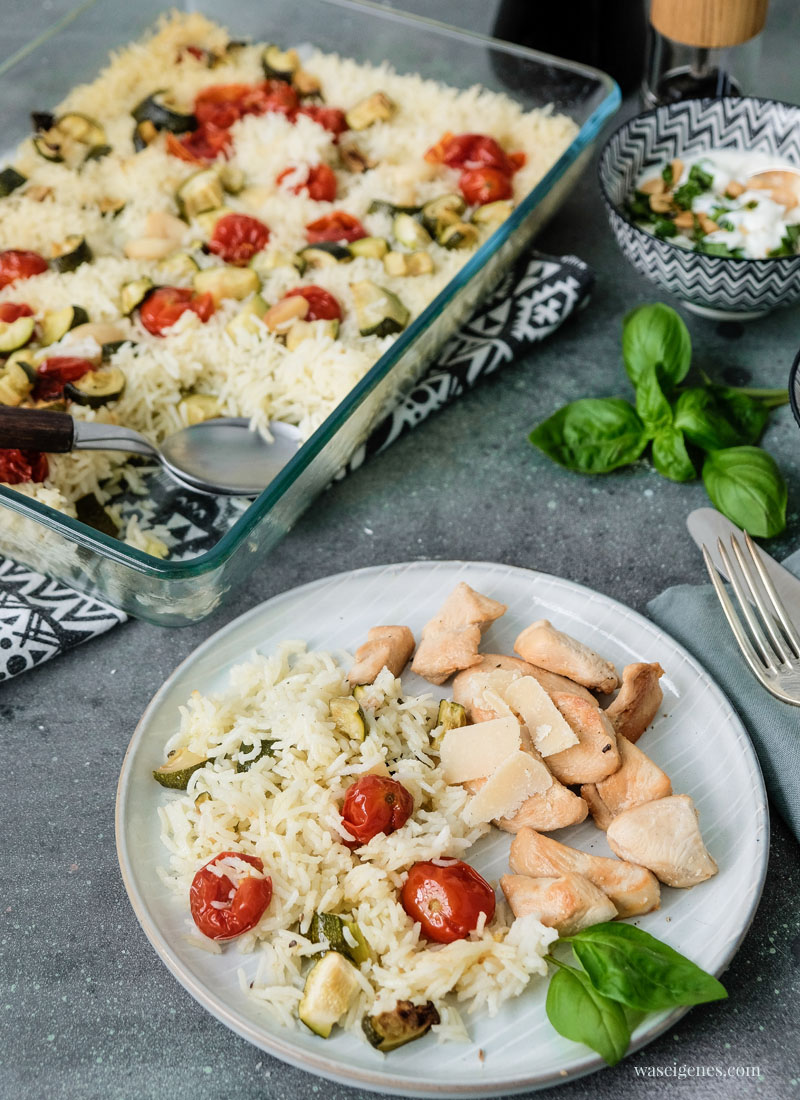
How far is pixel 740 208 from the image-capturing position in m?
2.70

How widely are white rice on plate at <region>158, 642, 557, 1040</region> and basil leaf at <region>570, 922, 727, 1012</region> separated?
7 cm

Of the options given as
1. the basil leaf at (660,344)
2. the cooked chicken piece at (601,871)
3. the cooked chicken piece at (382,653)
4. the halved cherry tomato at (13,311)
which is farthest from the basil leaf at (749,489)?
the halved cherry tomato at (13,311)

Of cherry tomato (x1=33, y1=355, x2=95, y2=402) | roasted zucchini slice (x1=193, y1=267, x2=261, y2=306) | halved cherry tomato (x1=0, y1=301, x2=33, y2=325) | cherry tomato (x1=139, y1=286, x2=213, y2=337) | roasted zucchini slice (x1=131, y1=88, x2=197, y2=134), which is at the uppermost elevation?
roasted zucchini slice (x1=131, y1=88, x2=197, y2=134)

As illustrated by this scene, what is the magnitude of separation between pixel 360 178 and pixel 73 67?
103 cm

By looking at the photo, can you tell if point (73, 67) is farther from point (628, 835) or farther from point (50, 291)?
point (628, 835)

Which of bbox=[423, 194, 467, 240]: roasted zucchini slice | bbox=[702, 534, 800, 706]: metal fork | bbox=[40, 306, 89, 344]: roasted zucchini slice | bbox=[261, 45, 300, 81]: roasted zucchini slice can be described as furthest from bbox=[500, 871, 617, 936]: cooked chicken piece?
bbox=[261, 45, 300, 81]: roasted zucchini slice

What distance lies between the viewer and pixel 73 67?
3.33 m

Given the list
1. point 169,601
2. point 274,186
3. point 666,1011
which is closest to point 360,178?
point 274,186

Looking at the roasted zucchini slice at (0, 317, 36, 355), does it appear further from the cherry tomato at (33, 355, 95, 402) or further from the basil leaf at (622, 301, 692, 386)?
the basil leaf at (622, 301, 692, 386)

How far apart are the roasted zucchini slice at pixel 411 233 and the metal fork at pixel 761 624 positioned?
1.17 metres

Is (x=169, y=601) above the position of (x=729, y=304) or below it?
below

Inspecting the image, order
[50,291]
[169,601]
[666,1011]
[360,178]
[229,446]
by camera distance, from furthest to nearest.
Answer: [360,178] → [50,291] → [229,446] → [169,601] → [666,1011]

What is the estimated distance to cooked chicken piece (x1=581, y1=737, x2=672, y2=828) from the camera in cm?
182

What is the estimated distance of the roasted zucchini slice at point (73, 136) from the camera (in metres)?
3.12
